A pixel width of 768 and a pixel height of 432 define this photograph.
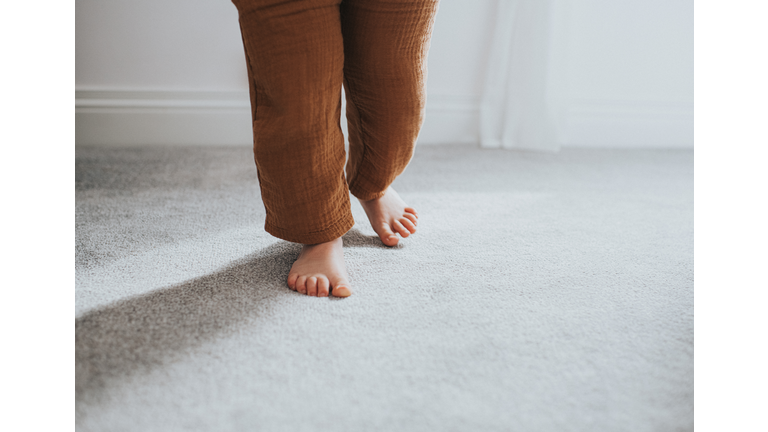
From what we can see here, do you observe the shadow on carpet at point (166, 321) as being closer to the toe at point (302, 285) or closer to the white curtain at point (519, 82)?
the toe at point (302, 285)

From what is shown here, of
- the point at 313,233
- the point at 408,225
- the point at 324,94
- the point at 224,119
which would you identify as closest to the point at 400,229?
the point at 408,225

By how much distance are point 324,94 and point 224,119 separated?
97 cm

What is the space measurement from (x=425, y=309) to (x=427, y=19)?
0.40 meters

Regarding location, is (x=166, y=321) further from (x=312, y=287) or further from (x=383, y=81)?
(x=383, y=81)

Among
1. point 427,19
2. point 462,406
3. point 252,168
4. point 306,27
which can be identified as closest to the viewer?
point 462,406

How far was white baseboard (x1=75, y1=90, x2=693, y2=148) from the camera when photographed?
139cm

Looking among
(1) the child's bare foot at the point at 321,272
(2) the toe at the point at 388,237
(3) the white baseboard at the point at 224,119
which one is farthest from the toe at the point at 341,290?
(3) the white baseboard at the point at 224,119

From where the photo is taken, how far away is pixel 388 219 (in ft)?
2.73

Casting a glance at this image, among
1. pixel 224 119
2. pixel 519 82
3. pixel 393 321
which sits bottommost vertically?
pixel 393 321

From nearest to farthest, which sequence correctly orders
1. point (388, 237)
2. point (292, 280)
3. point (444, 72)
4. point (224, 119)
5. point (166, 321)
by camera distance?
point (166, 321) → point (292, 280) → point (388, 237) → point (224, 119) → point (444, 72)
